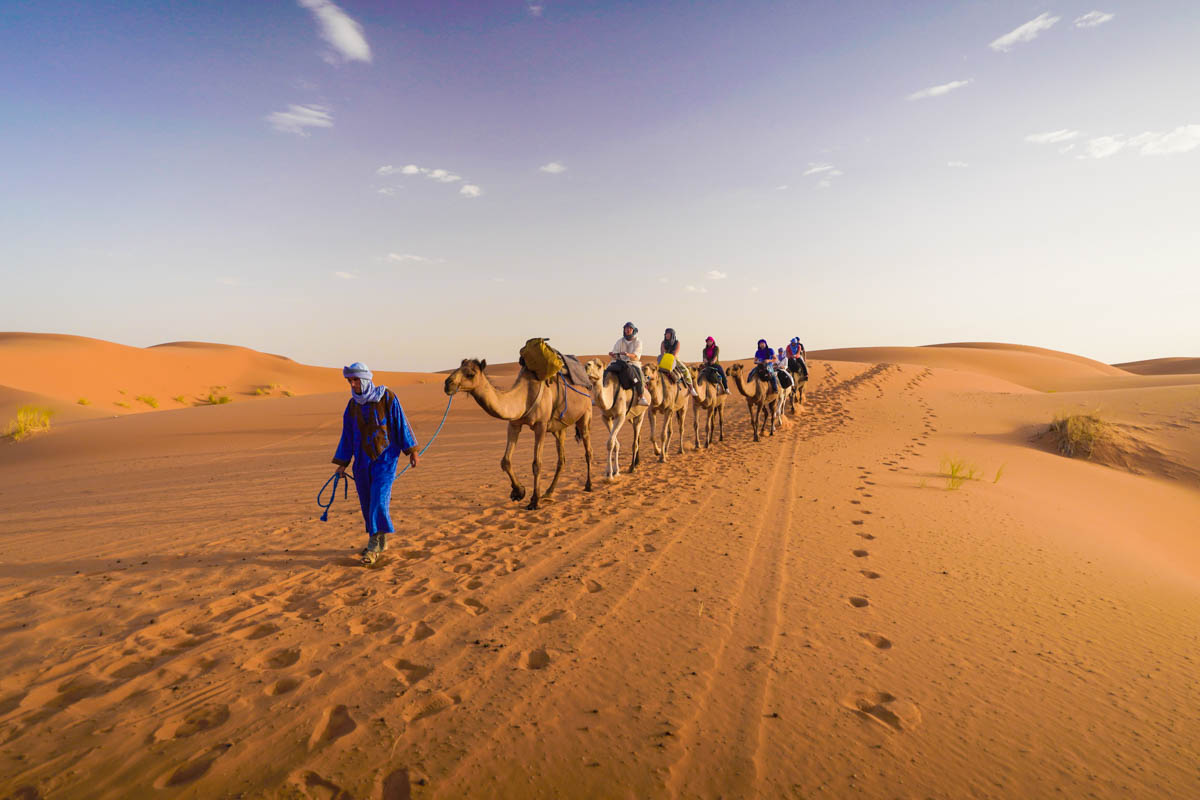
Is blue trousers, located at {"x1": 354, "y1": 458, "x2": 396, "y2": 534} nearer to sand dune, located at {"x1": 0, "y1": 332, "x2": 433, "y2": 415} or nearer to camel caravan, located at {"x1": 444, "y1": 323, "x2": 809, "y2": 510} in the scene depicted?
camel caravan, located at {"x1": 444, "y1": 323, "x2": 809, "y2": 510}

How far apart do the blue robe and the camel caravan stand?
700 mm

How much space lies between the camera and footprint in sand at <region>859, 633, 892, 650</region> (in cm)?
378

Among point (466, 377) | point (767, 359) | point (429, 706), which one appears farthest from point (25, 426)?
point (767, 359)

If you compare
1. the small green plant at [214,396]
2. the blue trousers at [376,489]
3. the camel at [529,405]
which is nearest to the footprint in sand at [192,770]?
the blue trousers at [376,489]

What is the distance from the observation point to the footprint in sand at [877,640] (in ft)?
12.4

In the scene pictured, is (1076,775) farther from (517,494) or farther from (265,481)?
(265,481)

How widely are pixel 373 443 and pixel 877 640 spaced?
15.7ft

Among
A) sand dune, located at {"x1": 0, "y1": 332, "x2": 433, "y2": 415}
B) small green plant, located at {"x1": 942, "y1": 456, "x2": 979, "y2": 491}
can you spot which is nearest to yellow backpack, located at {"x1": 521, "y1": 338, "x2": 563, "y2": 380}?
small green plant, located at {"x1": 942, "y1": 456, "x2": 979, "y2": 491}

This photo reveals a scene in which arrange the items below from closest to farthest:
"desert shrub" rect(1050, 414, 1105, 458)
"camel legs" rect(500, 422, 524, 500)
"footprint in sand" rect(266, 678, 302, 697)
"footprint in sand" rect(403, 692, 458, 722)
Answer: "footprint in sand" rect(403, 692, 458, 722) → "footprint in sand" rect(266, 678, 302, 697) → "camel legs" rect(500, 422, 524, 500) → "desert shrub" rect(1050, 414, 1105, 458)

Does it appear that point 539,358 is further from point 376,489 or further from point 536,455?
point 376,489

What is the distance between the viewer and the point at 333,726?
299cm

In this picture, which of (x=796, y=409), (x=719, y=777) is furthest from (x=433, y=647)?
(x=796, y=409)

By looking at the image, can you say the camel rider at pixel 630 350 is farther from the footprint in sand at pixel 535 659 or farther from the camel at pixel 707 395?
the footprint in sand at pixel 535 659

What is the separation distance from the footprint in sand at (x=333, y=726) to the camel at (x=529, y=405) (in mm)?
3026
